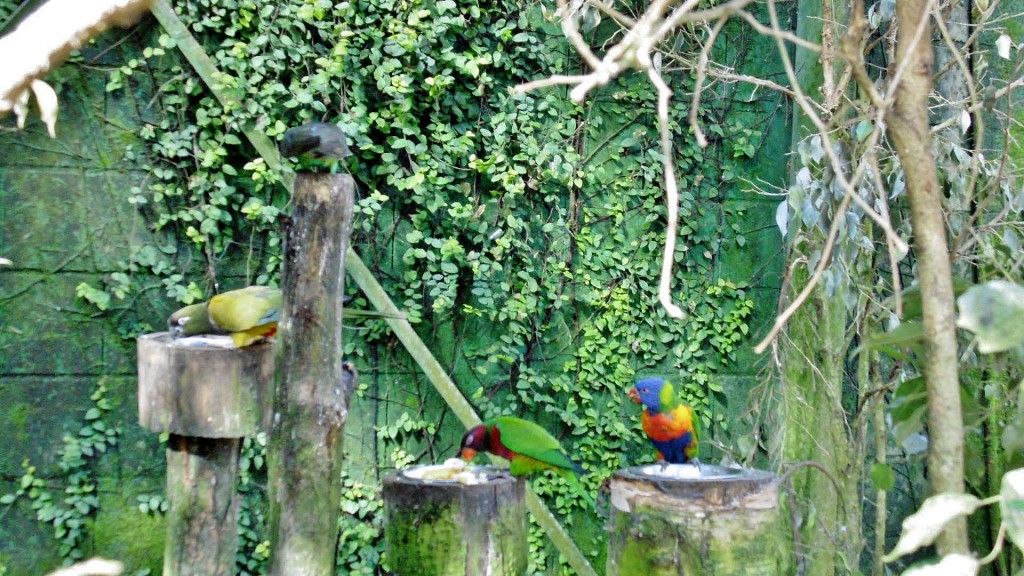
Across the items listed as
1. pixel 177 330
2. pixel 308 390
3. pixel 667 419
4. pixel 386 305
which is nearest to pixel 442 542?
pixel 308 390

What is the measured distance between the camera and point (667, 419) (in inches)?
111

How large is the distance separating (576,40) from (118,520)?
298 centimetres

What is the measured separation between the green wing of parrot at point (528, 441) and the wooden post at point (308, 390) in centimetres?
63

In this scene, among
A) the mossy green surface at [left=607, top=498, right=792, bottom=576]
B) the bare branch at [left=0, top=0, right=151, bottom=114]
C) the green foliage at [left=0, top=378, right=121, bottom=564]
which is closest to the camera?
the bare branch at [left=0, top=0, right=151, bottom=114]

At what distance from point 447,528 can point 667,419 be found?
3.41 ft

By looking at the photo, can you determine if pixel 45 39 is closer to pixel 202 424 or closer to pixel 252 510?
pixel 202 424

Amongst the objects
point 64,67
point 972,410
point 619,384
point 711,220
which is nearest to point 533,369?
point 619,384

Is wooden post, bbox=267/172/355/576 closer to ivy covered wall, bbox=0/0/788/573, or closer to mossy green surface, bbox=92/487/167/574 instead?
ivy covered wall, bbox=0/0/788/573

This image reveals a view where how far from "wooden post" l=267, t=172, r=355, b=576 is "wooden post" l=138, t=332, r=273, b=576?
0.44 metres

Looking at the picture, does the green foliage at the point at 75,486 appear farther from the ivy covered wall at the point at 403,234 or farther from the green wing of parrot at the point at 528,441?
the green wing of parrot at the point at 528,441

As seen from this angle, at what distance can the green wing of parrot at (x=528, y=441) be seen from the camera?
8.14 feet

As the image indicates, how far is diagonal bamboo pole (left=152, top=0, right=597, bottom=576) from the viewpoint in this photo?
10.2 feet

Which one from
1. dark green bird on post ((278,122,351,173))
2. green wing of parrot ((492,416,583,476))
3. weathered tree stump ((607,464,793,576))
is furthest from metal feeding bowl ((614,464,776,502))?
Result: dark green bird on post ((278,122,351,173))

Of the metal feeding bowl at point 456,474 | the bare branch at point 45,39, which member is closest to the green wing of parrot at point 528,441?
the metal feeding bowl at point 456,474
